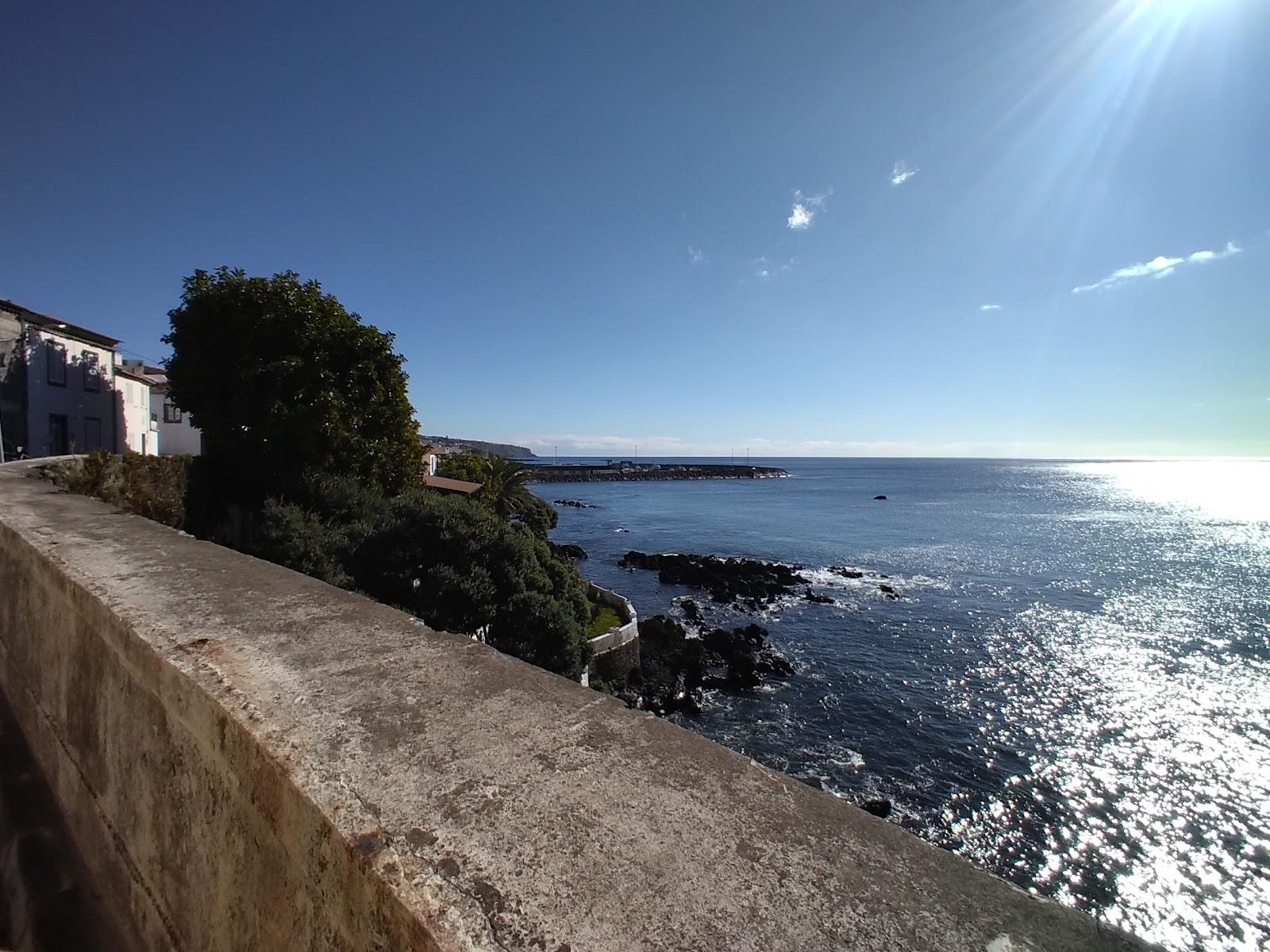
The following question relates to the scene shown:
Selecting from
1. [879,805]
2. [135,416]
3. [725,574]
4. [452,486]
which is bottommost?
[879,805]

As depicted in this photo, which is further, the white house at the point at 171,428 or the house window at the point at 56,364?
the white house at the point at 171,428

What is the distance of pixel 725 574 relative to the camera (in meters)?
37.4

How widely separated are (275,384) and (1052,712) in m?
25.9

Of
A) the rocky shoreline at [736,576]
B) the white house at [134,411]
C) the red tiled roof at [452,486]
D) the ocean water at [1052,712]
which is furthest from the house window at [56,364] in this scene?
the rocky shoreline at [736,576]

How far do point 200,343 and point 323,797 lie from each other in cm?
2230

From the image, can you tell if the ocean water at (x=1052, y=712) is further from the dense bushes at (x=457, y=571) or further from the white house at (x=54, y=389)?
the white house at (x=54, y=389)

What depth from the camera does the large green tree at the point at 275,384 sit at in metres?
17.8

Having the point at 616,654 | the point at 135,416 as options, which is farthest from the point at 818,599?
the point at 135,416

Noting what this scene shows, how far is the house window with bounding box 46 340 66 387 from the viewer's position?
21.3m

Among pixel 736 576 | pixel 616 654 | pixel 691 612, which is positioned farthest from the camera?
pixel 736 576

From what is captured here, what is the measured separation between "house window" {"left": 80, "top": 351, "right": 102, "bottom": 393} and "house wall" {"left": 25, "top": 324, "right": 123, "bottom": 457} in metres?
0.03

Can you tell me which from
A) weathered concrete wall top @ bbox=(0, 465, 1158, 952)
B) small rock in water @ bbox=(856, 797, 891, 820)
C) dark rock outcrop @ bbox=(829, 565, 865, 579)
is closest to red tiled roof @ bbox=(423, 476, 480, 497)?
small rock in water @ bbox=(856, 797, 891, 820)

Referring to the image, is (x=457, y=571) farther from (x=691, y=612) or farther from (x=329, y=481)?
(x=691, y=612)

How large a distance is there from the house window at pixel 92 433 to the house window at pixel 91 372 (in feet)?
3.99
